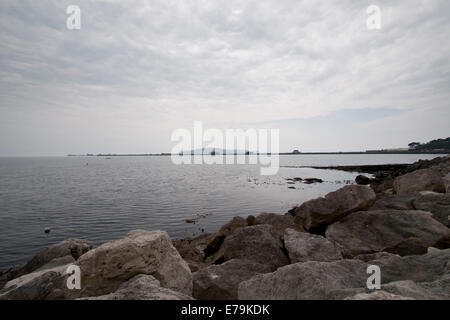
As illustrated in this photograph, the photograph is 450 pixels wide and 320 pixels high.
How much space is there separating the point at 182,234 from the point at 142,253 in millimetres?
12007

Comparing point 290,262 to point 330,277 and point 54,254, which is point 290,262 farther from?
point 54,254

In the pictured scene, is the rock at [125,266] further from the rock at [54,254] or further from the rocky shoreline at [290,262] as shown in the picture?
the rock at [54,254]

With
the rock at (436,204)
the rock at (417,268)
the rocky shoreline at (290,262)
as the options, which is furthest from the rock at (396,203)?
the rock at (417,268)

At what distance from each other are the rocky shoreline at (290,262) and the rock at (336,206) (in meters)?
0.04

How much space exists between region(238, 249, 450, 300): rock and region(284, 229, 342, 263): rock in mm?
2090

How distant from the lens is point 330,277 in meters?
4.48

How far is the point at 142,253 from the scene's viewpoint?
5.60 m

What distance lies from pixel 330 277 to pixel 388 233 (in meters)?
5.81

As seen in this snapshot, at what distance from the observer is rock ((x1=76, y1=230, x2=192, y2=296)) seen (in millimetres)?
5324

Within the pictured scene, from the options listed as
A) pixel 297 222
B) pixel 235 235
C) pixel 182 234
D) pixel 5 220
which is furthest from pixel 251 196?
pixel 5 220

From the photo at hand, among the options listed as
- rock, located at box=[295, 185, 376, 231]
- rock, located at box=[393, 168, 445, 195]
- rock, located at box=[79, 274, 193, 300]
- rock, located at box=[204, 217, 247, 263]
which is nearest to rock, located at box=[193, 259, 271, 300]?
rock, located at box=[79, 274, 193, 300]

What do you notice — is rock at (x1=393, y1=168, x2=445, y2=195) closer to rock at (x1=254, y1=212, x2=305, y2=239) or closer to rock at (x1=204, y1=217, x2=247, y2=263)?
rock at (x1=254, y1=212, x2=305, y2=239)

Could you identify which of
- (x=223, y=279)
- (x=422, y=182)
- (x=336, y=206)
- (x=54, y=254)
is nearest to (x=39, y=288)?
(x=54, y=254)
